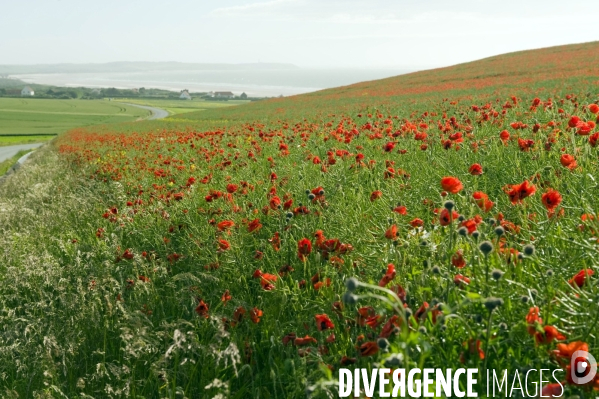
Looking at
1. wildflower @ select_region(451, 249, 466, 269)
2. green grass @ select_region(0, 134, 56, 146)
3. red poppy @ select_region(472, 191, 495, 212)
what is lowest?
green grass @ select_region(0, 134, 56, 146)

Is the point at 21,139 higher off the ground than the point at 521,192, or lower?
lower

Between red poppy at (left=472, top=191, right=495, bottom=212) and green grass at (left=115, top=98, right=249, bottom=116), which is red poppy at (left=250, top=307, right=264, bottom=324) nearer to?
red poppy at (left=472, top=191, right=495, bottom=212)

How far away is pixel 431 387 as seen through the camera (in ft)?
5.48

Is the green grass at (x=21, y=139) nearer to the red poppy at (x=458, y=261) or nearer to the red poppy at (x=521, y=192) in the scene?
the red poppy at (x=521, y=192)

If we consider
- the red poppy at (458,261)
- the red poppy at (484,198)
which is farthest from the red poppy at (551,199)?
the red poppy at (458,261)

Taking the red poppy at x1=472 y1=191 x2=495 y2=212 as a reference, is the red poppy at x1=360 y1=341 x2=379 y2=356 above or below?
below

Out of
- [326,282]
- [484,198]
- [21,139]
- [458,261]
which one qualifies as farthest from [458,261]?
[21,139]

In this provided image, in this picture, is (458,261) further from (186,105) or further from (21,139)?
(186,105)

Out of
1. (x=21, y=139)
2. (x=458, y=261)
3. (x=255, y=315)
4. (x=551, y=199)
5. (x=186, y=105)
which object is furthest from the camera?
(x=186, y=105)

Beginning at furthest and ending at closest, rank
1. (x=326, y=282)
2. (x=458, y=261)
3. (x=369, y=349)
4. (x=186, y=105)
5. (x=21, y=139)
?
(x=186, y=105)
(x=21, y=139)
(x=326, y=282)
(x=458, y=261)
(x=369, y=349)

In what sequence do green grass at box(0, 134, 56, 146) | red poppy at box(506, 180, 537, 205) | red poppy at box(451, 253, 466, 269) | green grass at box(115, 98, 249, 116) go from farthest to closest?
green grass at box(115, 98, 249, 116)
green grass at box(0, 134, 56, 146)
red poppy at box(506, 180, 537, 205)
red poppy at box(451, 253, 466, 269)

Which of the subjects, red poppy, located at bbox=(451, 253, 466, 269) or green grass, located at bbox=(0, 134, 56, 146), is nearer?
red poppy, located at bbox=(451, 253, 466, 269)

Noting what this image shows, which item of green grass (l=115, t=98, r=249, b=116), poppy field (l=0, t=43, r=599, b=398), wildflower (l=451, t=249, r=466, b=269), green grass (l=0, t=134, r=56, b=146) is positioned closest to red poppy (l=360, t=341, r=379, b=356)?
poppy field (l=0, t=43, r=599, b=398)

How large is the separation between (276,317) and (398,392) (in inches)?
45.1
